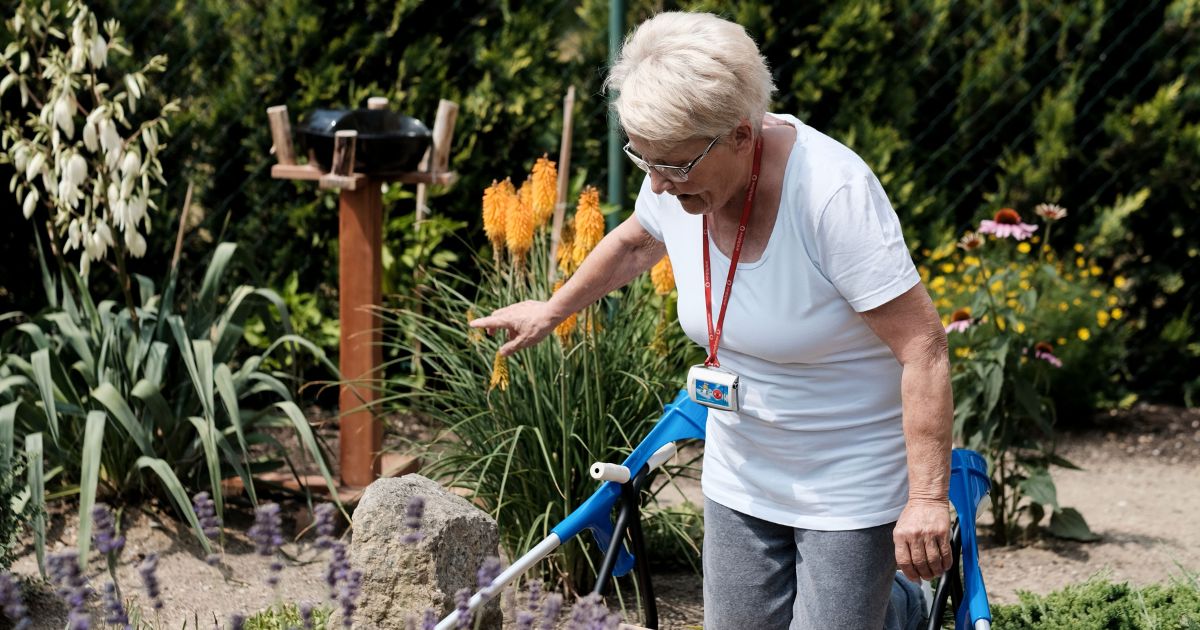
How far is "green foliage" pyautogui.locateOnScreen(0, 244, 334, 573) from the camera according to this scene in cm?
359

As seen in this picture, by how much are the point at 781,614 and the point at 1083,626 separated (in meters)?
0.84

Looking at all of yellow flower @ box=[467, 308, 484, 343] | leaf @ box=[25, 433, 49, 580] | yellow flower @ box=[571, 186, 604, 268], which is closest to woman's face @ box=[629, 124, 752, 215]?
yellow flower @ box=[571, 186, 604, 268]

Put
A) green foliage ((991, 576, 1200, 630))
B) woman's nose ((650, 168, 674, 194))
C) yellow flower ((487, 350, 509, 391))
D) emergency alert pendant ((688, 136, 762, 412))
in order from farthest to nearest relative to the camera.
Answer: yellow flower ((487, 350, 509, 391))
green foliage ((991, 576, 1200, 630))
emergency alert pendant ((688, 136, 762, 412))
woman's nose ((650, 168, 674, 194))

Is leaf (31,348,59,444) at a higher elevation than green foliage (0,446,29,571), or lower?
higher

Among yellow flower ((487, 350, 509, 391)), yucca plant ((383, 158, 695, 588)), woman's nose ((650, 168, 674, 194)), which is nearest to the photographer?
woman's nose ((650, 168, 674, 194))

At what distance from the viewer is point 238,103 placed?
487cm

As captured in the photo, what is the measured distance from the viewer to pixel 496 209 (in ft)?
11.0

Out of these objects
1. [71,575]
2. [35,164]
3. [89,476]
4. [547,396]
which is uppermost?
[35,164]

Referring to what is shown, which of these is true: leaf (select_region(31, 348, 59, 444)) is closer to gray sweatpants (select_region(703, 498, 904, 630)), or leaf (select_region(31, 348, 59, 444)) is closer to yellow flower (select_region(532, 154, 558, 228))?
yellow flower (select_region(532, 154, 558, 228))

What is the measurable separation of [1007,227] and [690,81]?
2.23 metres

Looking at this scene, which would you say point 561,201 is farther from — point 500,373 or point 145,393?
point 145,393

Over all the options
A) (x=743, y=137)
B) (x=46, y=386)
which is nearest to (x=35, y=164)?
(x=46, y=386)

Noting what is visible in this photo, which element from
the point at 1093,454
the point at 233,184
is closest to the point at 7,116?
the point at 233,184

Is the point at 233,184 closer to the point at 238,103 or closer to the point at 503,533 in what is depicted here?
the point at 238,103
